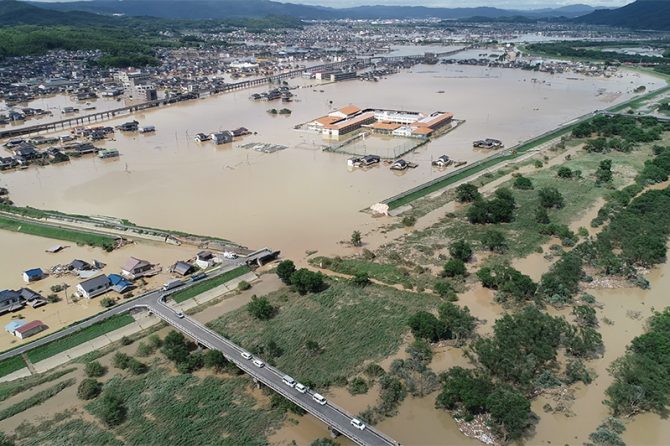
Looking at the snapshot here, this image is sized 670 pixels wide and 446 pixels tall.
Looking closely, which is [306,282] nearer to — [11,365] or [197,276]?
[197,276]

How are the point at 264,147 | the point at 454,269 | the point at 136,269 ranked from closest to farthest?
the point at 454,269, the point at 136,269, the point at 264,147

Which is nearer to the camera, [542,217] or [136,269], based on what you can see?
[136,269]

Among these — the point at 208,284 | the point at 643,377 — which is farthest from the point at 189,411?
the point at 643,377

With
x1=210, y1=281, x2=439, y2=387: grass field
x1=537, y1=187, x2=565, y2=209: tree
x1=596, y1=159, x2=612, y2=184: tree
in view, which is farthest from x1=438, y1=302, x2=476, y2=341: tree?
x1=596, y1=159, x2=612, y2=184: tree

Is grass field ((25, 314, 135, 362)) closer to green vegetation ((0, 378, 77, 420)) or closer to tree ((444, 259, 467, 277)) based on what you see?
green vegetation ((0, 378, 77, 420))

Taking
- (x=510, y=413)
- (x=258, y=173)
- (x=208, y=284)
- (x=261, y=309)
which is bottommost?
(x=208, y=284)

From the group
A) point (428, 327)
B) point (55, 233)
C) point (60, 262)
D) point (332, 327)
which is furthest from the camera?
point (55, 233)

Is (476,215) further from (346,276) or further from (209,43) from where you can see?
(209,43)

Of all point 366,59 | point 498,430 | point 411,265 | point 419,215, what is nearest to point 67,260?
point 411,265
